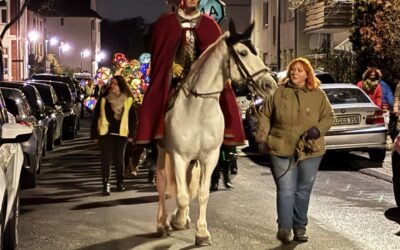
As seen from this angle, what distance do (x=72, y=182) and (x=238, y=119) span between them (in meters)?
5.92

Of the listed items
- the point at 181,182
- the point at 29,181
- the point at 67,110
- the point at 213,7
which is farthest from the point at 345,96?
the point at 67,110

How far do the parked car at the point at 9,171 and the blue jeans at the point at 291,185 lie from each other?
2.60m

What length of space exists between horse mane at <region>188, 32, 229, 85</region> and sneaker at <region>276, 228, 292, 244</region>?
5.89 ft

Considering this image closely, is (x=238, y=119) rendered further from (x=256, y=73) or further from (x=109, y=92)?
(x=109, y=92)

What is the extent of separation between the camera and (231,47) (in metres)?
7.98

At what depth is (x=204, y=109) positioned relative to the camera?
8.24 metres

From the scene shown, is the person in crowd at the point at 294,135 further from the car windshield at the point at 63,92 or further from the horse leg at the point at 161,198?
the car windshield at the point at 63,92

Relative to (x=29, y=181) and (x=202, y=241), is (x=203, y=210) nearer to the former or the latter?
(x=202, y=241)

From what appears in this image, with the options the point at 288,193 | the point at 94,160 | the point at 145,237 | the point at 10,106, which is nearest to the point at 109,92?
the point at 10,106

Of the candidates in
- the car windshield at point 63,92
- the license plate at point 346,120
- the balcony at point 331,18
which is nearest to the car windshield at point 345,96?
the license plate at point 346,120

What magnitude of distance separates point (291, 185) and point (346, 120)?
7637 millimetres

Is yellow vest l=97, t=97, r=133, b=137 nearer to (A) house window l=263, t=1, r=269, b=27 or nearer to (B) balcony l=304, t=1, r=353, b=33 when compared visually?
(B) balcony l=304, t=1, r=353, b=33

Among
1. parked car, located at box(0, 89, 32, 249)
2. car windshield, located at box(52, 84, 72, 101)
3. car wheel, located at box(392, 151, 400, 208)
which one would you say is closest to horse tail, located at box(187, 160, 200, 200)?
parked car, located at box(0, 89, 32, 249)

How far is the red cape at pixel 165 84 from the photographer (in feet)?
27.9
